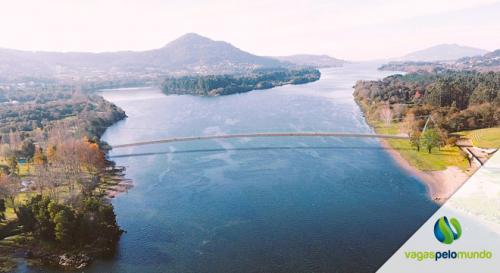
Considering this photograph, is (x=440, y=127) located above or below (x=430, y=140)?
above

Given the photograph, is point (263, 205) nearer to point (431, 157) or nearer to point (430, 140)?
point (431, 157)

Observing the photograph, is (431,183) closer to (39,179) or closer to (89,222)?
(89,222)

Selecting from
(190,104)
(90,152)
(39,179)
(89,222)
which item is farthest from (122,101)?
(89,222)

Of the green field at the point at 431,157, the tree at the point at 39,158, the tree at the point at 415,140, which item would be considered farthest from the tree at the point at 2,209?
the tree at the point at 415,140

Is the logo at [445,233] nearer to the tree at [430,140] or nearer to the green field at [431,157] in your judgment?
the green field at [431,157]

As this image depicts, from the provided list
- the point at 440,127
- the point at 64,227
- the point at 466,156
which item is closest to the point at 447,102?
the point at 440,127
